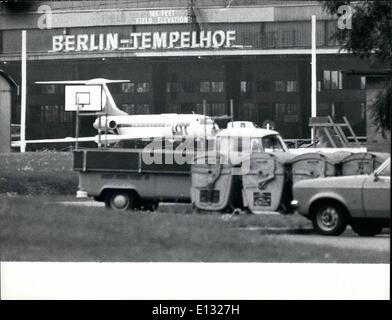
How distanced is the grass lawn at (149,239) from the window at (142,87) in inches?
60.6

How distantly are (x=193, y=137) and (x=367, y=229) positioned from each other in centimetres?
236

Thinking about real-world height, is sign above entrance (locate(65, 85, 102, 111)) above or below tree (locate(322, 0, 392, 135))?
below

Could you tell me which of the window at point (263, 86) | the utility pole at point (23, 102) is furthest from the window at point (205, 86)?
the utility pole at point (23, 102)

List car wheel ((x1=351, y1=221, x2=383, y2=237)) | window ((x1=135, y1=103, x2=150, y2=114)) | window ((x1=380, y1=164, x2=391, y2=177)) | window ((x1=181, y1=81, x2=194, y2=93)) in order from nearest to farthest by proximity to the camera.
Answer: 1. car wheel ((x1=351, y1=221, x2=383, y2=237))
2. window ((x1=380, y1=164, x2=391, y2=177))
3. window ((x1=181, y1=81, x2=194, y2=93))
4. window ((x1=135, y1=103, x2=150, y2=114))

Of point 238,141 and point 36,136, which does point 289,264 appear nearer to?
point 238,141

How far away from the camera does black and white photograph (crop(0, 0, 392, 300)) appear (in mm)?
14461

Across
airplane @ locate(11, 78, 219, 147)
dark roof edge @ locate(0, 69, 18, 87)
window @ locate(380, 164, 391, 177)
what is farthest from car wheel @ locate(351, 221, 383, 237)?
dark roof edge @ locate(0, 69, 18, 87)

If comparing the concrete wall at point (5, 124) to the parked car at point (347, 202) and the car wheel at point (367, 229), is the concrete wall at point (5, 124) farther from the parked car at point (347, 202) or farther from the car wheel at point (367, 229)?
the car wheel at point (367, 229)

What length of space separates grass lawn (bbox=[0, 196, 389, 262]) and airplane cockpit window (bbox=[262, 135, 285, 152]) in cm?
84

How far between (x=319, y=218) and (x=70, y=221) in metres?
2.95

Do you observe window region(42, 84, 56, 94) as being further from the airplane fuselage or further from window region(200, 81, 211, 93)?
window region(200, 81, 211, 93)

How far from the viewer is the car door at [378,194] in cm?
1437

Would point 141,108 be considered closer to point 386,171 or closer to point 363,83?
point 363,83

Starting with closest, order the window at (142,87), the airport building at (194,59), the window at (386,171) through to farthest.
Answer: the window at (386,171), the airport building at (194,59), the window at (142,87)
